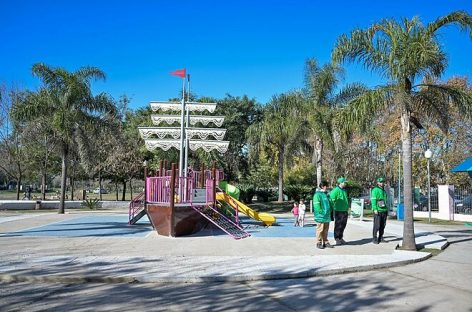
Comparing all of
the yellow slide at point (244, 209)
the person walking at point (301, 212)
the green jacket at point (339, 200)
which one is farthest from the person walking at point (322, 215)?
the person walking at point (301, 212)

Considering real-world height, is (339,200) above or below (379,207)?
above

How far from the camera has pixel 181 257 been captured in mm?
10117

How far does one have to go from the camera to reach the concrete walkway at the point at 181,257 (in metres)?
8.09

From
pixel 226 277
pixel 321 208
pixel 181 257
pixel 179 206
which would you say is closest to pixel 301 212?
pixel 179 206

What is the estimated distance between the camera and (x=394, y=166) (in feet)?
132

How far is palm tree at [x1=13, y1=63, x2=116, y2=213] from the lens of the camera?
25.2 m

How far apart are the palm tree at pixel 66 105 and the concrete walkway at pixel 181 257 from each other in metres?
11.8

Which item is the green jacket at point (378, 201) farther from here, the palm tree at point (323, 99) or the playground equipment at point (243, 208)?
the palm tree at point (323, 99)

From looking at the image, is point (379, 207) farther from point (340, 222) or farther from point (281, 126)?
point (281, 126)

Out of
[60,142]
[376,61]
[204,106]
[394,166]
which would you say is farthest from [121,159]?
[376,61]

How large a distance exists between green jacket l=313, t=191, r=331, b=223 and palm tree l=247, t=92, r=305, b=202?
17.4 meters

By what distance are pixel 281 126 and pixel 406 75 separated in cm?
2157

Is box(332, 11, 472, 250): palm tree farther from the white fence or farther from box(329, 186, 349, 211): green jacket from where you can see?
the white fence

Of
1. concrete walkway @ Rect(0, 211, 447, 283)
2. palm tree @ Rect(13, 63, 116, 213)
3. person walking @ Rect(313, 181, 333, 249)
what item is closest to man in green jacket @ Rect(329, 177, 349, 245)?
concrete walkway @ Rect(0, 211, 447, 283)
